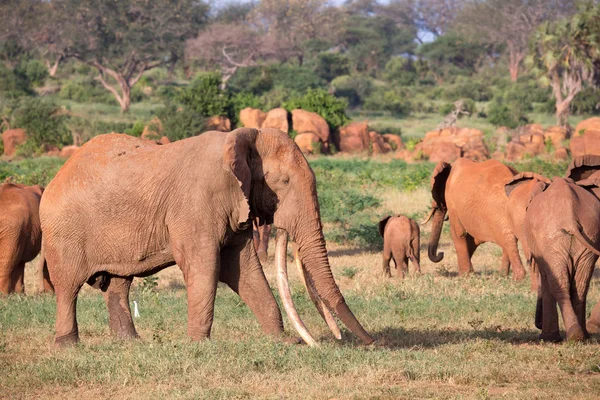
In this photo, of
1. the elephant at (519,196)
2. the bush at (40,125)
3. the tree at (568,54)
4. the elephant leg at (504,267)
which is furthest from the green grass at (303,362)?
the tree at (568,54)

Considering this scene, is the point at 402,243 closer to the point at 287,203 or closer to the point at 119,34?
the point at 287,203

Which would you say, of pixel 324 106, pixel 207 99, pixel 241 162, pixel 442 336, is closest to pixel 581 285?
pixel 442 336

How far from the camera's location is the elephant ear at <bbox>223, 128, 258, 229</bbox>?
7484 millimetres

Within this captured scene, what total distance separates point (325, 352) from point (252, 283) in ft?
3.17

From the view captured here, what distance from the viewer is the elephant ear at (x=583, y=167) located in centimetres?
986

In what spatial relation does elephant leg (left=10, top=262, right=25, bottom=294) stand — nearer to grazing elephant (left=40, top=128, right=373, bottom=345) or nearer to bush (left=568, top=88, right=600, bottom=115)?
grazing elephant (left=40, top=128, right=373, bottom=345)

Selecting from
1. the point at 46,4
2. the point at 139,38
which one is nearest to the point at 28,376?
the point at 139,38

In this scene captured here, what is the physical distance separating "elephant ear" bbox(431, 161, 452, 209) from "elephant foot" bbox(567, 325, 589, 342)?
6.45 m

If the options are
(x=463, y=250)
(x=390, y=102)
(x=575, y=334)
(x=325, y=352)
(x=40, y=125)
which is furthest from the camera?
(x=390, y=102)

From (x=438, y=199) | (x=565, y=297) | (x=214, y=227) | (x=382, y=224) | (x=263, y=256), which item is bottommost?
(x=263, y=256)

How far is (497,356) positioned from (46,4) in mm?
55736

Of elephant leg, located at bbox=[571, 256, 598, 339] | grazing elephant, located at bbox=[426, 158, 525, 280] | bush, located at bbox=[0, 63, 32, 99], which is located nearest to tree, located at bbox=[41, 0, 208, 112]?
bush, located at bbox=[0, 63, 32, 99]

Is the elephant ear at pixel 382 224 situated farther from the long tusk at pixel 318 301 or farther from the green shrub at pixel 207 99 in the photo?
the green shrub at pixel 207 99

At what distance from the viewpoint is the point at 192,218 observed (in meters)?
7.78
